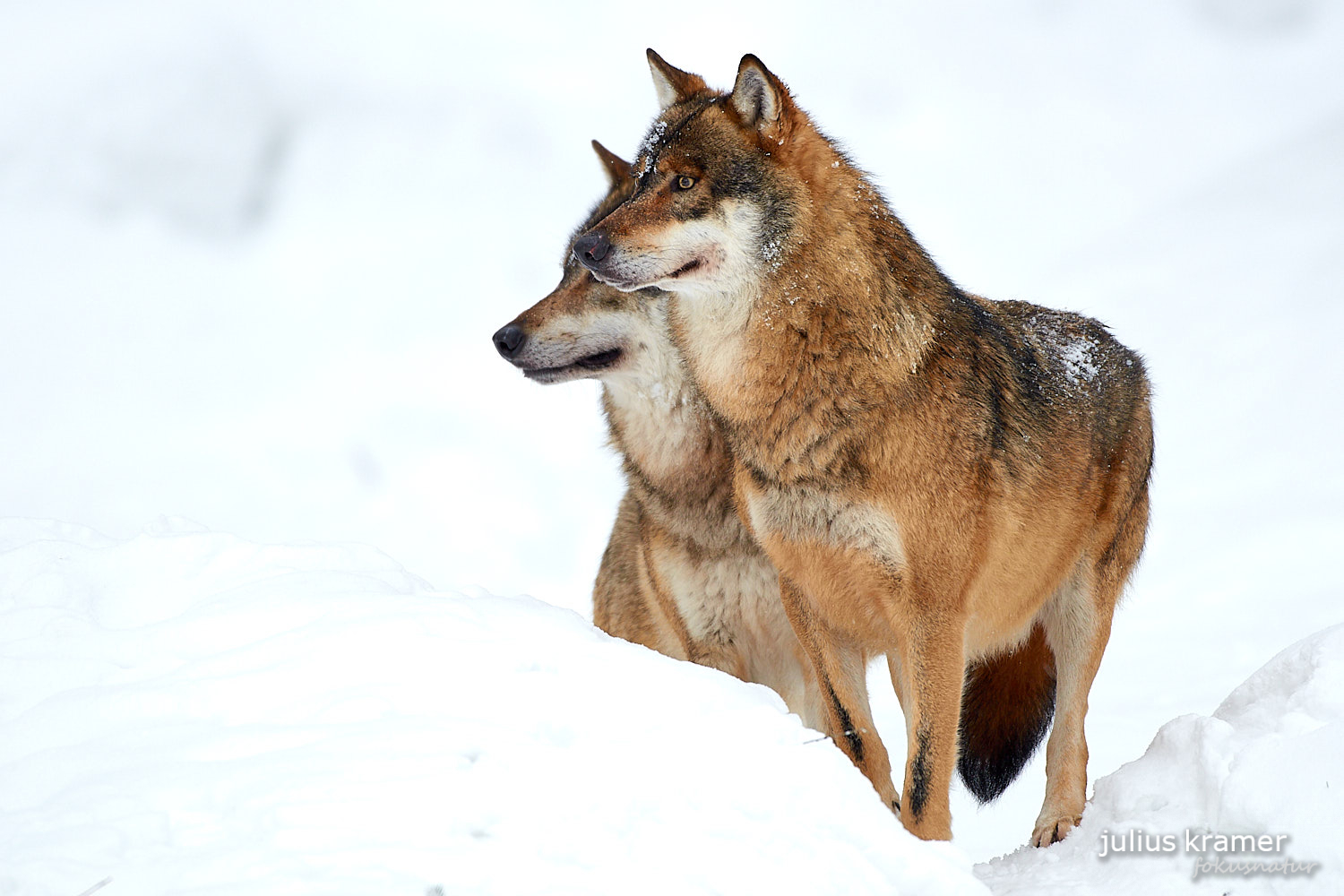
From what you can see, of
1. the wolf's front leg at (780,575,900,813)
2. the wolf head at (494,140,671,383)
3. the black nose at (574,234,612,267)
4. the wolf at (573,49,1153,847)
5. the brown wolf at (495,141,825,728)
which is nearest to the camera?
the wolf at (573,49,1153,847)

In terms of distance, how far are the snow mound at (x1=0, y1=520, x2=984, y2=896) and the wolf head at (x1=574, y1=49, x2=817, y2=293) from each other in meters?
1.55

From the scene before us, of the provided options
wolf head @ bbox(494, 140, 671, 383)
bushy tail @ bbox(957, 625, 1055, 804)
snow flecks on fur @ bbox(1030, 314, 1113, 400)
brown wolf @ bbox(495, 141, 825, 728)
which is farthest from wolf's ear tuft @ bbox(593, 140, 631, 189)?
bushy tail @ bbox(957, 625, 1055, 804)

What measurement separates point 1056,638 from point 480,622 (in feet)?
10.3

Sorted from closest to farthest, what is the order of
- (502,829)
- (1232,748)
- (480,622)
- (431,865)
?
(431,865) → (502,829) → (480,622) → (1232,748)

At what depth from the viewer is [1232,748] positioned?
394 cm

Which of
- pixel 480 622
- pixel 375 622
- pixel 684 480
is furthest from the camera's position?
pixel 684 480

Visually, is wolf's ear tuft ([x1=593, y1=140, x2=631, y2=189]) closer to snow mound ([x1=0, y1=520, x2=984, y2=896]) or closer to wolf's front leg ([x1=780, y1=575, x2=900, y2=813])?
wolf's front leg ([x1=780, y1=575, x2=900, y2=813])

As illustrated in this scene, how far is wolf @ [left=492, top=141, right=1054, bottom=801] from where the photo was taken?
516 centimetres

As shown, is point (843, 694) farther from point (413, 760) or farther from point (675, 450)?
point (413, 760)

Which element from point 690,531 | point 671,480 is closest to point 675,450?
point 671,480

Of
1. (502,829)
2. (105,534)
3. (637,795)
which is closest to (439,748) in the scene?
(502,829)

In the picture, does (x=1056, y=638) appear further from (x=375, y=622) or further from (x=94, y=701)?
(x=94, y=701)

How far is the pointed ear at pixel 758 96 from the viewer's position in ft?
13.7

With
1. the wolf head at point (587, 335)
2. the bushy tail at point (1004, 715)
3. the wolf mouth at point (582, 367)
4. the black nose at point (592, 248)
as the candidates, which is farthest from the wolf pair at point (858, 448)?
the wolf mouth at point (582, 367)
